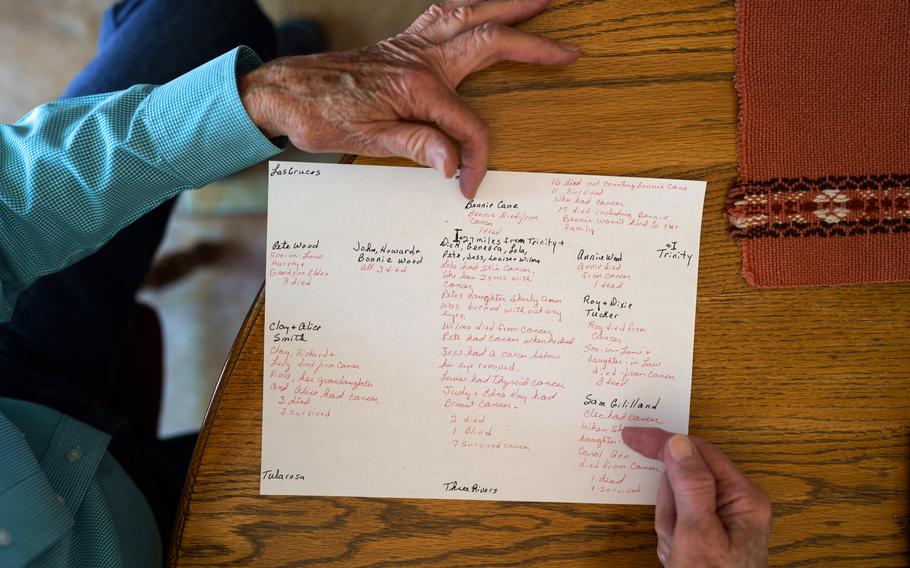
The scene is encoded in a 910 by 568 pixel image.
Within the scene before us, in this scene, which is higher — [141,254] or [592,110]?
[592,110]

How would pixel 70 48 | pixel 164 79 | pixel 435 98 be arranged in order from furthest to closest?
pixel 70 48 → pixel 164 79 → pixel 435 98

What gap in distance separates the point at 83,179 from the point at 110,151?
0.14ft

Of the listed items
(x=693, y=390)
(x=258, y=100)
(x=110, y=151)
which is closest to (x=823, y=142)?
(x=693, y=390)

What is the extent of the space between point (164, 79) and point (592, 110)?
62 centimetres

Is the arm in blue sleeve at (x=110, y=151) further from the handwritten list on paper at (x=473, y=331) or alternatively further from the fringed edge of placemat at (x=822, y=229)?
the fringed edge of placemat at (x=822, y=229)

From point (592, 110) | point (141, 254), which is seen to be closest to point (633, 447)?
point (592, 110)

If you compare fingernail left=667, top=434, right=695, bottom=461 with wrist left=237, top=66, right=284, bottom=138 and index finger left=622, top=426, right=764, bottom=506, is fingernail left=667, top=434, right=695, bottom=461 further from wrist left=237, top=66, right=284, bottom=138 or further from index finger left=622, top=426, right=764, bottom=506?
wrist left=237, top=66, right=284, bottom=138

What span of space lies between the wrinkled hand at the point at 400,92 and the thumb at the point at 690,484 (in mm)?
382

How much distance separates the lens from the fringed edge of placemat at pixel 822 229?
0.67 metres

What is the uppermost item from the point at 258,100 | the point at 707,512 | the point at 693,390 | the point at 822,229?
the point at 258,100

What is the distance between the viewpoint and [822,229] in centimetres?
68

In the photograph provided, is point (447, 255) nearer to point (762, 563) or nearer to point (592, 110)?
point (592, 110)

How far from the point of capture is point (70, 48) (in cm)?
123

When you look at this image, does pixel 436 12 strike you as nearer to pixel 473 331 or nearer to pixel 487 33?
pixel 487 33
